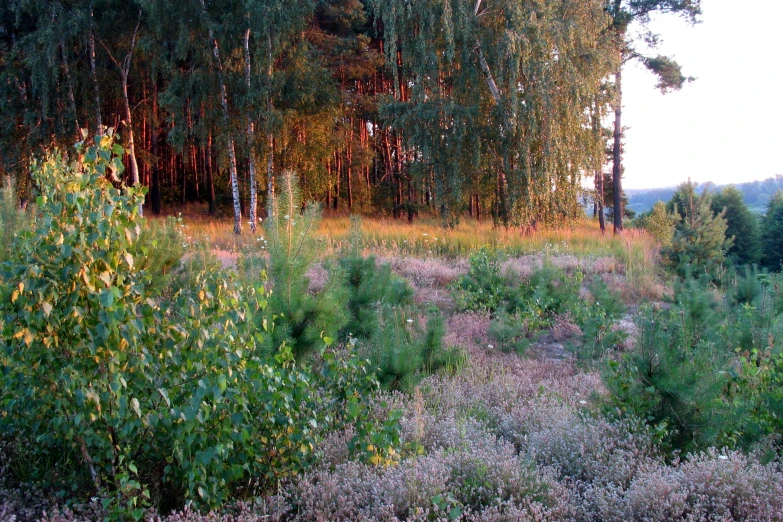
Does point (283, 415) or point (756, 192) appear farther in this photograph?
point (756, 192)

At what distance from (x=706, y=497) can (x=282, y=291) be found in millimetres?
3099

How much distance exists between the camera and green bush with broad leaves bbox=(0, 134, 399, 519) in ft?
7.41

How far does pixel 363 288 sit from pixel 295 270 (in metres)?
1.85

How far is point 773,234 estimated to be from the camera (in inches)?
994

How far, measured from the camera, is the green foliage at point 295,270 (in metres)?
4.54

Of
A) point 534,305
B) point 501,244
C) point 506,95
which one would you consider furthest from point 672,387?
point 506,95

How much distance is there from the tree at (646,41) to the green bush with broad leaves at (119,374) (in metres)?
17.9

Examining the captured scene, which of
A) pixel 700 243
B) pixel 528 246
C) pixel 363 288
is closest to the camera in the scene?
pixel 363 288

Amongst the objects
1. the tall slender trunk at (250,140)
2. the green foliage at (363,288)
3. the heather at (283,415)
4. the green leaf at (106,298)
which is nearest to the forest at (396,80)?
the tall slender trunk at (250,140)

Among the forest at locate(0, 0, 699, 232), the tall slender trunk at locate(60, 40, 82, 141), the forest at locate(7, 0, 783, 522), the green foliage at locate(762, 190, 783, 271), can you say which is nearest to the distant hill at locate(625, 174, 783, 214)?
the green foliage at locate(762, 190, 783, 271)

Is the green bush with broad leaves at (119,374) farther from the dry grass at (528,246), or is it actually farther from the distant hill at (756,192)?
the distant hill at (756,192)

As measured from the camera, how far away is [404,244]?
13.4m

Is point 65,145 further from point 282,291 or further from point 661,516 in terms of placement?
point 661,516

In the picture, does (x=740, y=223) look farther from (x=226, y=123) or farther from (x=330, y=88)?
(x=226, y=123)
